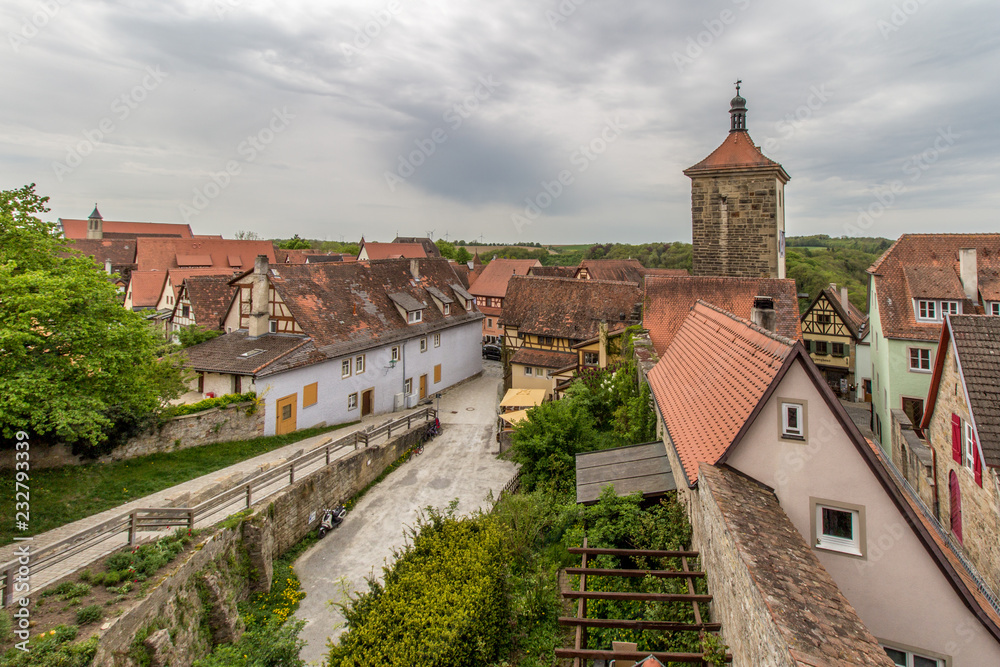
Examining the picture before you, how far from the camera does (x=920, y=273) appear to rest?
24.0 metres

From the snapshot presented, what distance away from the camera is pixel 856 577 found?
7082 millimetres

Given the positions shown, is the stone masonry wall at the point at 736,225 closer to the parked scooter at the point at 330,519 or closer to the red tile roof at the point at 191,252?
the parked scooter at the point at 330,519

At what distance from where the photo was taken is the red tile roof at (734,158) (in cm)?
2147

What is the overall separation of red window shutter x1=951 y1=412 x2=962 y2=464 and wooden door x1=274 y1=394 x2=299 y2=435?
21.0 m

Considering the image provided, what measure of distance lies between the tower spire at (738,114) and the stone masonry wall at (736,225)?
7.18ft

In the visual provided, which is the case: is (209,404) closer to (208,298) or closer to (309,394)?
(309,394)

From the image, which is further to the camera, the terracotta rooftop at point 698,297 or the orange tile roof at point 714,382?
the terracotta rooftop at point 698,297

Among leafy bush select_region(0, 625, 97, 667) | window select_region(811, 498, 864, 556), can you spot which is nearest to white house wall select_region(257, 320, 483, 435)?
leafy bush select_region(0, 625, 97, 667)

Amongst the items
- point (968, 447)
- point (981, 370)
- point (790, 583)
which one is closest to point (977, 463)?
point (968, 447)

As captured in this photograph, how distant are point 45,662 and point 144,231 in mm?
93098

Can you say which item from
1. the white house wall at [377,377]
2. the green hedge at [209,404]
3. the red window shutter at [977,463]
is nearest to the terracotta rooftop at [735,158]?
the red window shutter at [977,463]

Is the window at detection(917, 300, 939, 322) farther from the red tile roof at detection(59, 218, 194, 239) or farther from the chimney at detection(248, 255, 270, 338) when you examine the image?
the red tile roof at detection(59, 218, 194, 239)

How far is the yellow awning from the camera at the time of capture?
72.6ft

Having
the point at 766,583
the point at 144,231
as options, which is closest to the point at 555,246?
the point at 144,231
